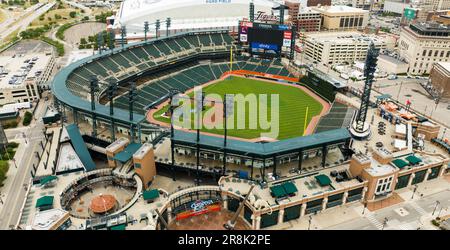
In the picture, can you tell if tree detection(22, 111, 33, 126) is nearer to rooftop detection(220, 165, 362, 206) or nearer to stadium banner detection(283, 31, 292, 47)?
rooftop detection(220, 165, 362, 206)

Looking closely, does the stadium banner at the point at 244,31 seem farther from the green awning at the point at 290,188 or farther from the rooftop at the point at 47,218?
the rooftop at the point at 47,218

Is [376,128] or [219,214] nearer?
[219,214]

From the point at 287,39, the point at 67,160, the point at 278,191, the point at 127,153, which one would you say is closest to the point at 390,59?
the point at 287,39

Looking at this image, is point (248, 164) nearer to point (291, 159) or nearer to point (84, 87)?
point (291, 159)

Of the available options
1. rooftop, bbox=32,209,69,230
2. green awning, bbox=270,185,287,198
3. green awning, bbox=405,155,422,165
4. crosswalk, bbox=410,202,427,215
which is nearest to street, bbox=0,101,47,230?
rooftop, bbox=32,209,69,230
